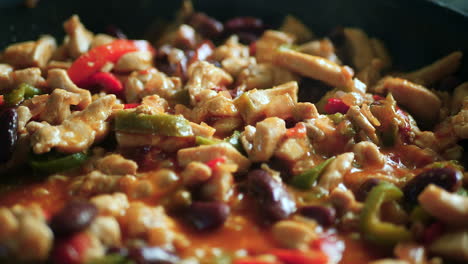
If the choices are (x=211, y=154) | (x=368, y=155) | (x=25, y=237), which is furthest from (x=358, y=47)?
(x=25, y=237)

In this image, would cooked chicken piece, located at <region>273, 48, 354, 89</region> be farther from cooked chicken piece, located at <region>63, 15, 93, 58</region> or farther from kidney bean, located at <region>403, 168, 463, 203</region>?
cooked chicken piece, located at <region>63, 15, 93, 58</region>

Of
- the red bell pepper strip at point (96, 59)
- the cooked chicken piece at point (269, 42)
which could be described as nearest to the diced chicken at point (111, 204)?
the red bell pepper strip at point (96, 59)

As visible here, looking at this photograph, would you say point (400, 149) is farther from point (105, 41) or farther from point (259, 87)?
point (105, 41)

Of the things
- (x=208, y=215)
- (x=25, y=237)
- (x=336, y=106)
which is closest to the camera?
(x=25, y=237)

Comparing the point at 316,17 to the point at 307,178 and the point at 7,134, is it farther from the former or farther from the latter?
the point at 7,134

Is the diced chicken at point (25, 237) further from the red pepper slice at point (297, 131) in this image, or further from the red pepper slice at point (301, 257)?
the red pepper slice at point (297, 131)

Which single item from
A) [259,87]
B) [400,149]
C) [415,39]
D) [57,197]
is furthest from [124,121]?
[415,39]
